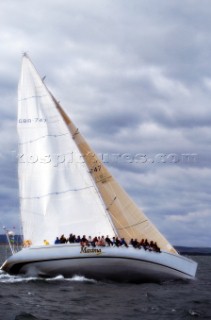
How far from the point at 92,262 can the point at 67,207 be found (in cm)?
451

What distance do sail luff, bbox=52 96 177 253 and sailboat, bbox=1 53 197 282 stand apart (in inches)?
2.8

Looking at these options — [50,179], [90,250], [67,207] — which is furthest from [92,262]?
[50,179]

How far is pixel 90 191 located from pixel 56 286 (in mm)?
6987

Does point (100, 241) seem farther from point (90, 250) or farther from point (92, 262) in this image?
point (92, 262)

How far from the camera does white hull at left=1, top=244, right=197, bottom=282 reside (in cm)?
3506

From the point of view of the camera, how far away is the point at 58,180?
38656 millimetres

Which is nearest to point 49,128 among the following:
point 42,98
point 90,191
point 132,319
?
point 42,98

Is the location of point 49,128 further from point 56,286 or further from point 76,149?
point 56,286

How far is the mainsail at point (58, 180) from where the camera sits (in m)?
38.0

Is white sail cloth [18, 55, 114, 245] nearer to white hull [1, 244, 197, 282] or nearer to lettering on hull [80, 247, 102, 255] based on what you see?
white hull [1, 244, 197, 282]

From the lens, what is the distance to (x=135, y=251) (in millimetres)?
35844

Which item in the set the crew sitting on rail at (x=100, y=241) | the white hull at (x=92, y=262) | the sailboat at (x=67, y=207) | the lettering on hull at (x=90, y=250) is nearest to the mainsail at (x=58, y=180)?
the sailboat at (x=67, y=207)

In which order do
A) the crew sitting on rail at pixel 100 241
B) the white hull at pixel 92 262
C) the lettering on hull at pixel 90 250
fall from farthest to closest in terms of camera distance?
the crew sitting on rail at pixel 100 241
the white hull at pixel 92 262
the lettering on hull at pixel 90 250

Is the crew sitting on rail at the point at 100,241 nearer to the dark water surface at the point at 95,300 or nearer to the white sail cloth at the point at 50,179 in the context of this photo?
the white sail cloth at the point at 50,179
